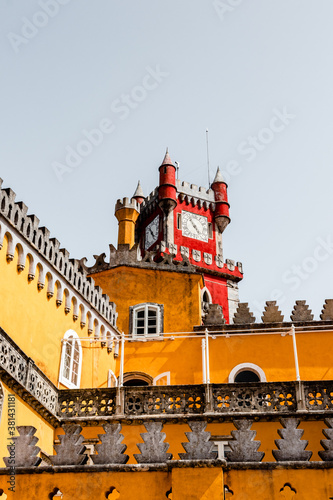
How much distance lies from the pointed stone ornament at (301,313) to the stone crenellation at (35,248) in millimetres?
7190

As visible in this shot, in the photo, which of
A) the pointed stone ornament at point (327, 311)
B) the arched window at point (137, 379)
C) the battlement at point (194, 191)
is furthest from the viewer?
the battlement at point (194, 191)

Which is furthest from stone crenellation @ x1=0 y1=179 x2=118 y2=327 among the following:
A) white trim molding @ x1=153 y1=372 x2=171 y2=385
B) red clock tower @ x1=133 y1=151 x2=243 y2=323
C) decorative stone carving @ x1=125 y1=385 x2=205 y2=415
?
red clock tower @ x1=133 y1=151 x2=243 y2=323

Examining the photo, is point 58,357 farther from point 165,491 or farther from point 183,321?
point 165,491

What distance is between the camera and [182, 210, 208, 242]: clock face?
46.1 metres

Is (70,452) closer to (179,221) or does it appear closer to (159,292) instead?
(159,292)

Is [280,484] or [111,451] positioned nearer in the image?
[280,484]

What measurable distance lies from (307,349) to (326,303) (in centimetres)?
227

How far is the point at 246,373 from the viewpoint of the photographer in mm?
22375

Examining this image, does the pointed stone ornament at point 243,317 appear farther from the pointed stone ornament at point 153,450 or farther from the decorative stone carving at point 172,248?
the decorative stone carving at point 172,248

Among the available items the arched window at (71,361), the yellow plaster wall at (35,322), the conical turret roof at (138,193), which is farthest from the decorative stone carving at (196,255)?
the arched window at (71,361)

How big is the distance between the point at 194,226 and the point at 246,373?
25.0m

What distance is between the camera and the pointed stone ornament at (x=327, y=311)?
77.1ft

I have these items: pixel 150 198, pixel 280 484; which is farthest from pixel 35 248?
pixel 150 198

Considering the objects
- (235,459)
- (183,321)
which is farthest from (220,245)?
(235,459)
